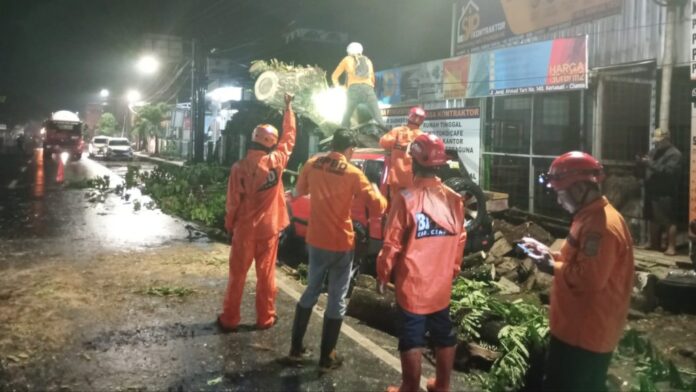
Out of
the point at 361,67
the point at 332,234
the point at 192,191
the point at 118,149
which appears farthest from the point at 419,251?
the point at 118,149

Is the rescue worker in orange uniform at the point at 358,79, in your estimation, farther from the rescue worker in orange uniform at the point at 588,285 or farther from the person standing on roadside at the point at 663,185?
the rescue worker in orange uniform at the point at 588,285

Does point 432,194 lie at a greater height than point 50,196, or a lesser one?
greater

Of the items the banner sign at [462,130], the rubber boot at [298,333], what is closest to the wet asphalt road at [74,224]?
the rubber boot at [298,333]

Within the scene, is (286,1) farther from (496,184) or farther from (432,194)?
(432,194)

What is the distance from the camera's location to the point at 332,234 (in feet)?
14.9

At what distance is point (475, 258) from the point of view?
25.1ft

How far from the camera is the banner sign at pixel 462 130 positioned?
12039 mm

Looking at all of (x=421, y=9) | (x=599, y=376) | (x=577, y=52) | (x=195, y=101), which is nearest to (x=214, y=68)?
(x=195, y=101)

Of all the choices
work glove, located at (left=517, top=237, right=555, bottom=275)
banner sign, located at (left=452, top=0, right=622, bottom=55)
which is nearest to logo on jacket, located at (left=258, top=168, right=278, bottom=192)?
work glove, located at (left=517, top=237, right=555, bottom=275)

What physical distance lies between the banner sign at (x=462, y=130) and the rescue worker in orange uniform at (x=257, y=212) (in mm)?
7156

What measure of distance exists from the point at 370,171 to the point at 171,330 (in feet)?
12.5

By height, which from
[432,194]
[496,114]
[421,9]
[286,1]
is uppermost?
[286,1]

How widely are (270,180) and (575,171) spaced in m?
3.02

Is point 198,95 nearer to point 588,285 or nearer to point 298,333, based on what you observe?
point 298,333
